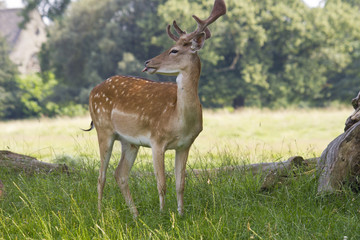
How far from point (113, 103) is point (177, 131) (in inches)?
40.0

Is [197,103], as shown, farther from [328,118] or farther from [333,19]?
[333,19]

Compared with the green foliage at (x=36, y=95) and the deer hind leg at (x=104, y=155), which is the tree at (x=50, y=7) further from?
the deer hind leg at (x=104, y=155)

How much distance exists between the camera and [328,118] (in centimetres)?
1970

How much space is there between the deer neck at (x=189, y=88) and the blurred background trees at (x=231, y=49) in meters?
23.1

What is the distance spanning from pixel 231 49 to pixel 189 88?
85.1 ft

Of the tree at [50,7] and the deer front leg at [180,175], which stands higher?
the tree at [50,7]

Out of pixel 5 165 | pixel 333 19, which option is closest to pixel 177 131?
pixel 5 165

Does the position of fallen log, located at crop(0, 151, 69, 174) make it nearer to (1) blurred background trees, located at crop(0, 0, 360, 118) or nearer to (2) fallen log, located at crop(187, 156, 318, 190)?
(2) fallen log, located at crop(187, 156, 318, 190)

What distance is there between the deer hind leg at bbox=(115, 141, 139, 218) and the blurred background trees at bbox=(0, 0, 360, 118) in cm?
2224

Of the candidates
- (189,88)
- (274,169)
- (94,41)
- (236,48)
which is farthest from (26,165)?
(94,41)

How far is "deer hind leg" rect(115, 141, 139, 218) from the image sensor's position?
16.2 ft

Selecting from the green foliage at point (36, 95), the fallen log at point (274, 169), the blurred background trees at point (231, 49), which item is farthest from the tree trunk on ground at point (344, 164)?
the green foliage at point (36, 95)

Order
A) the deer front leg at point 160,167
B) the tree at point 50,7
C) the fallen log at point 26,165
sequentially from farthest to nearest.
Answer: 1. the tree at point 50,7
2. the fallen log at point 26,165
3. the deer front leg at point 160,167

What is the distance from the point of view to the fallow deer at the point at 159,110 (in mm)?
4266
